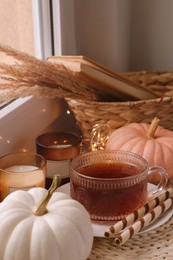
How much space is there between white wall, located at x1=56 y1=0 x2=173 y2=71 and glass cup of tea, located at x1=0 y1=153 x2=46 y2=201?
47 cm

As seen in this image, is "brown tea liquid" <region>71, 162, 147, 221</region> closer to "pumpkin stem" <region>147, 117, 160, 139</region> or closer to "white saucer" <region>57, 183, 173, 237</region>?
"white saucer" <region>57, 183, 173, 237</region>

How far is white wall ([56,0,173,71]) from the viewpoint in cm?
133

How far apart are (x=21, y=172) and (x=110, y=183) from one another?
6.0 inches

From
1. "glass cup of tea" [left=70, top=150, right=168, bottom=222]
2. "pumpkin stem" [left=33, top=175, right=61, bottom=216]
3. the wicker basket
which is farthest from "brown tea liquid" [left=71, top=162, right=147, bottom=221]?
the wicker basket

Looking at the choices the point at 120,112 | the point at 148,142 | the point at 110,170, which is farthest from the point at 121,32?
the point at 110,170

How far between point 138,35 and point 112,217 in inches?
34.9

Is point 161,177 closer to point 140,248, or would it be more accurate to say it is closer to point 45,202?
point 140,248

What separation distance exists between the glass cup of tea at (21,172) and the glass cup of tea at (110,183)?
6 cm

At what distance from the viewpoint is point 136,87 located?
3.62 feet

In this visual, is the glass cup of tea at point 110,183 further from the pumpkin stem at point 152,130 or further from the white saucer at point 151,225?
the pumpkin stem at point 152,130

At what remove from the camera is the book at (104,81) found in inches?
40.1

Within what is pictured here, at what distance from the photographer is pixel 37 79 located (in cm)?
100

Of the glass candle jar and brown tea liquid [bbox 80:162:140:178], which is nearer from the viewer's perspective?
brown tea liquid [bbox 80:162:140:178]

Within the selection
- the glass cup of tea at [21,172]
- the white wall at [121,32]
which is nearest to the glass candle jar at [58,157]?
the glass cup of tea at [21,172]
